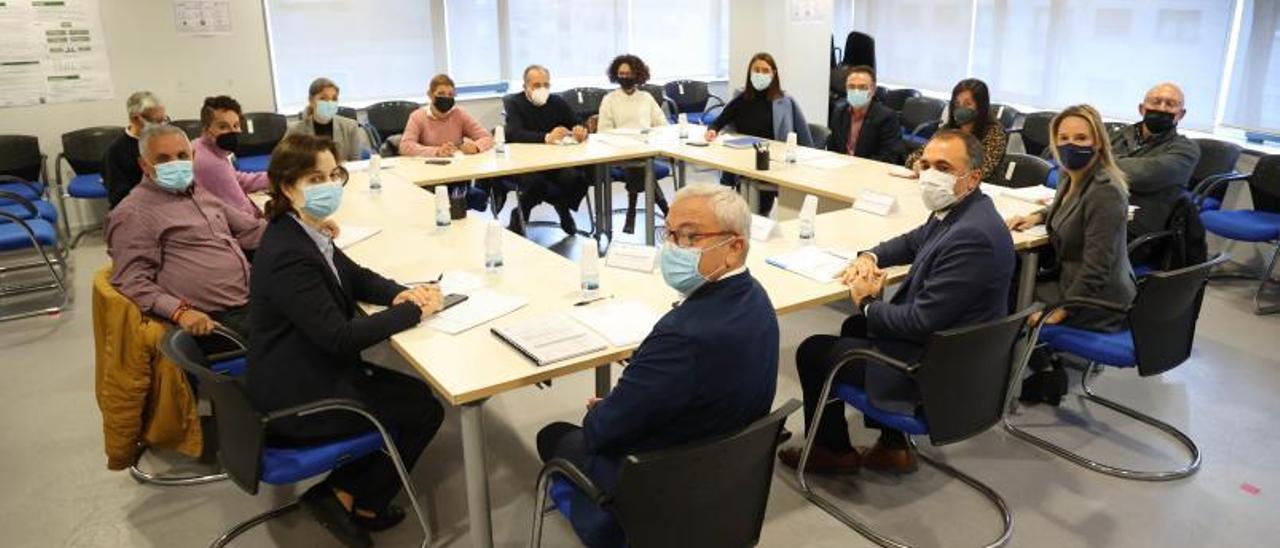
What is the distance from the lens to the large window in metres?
7.55

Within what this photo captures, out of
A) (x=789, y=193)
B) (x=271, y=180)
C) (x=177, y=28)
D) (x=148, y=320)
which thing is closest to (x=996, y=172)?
(x=789, y=193)

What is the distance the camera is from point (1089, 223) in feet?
11.1

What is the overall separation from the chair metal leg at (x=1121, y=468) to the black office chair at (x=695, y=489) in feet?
6.02

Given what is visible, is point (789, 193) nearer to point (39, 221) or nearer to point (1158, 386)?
point (1158, 386)

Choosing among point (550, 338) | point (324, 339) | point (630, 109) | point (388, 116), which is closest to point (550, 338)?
point (550, 338)

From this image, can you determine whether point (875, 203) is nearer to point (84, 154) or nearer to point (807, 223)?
point (807, 223)

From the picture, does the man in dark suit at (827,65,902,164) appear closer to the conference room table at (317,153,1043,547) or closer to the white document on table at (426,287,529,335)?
the conference room table at (317,153,1043,547)

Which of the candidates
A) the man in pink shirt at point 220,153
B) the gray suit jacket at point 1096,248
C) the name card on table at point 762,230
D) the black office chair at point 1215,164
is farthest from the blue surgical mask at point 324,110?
the black office chair at point 1215,164

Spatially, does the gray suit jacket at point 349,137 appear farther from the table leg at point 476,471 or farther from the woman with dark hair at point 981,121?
the table leg at point 476,471

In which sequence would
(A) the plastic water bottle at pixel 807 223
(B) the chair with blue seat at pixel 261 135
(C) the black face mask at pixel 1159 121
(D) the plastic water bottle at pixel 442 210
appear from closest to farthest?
(A) the plastic water bottle at pixel 807 223
(D) the plastic water bottle at pixel 442 210
(C) the black face mask at pixel 1159 121
(B) the chair with blue seat at pixel 261 135

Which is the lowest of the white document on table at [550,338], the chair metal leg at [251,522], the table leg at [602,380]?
the chair metal leg at [251,522]

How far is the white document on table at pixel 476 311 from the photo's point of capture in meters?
2.75

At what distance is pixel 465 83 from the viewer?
840 centimetres

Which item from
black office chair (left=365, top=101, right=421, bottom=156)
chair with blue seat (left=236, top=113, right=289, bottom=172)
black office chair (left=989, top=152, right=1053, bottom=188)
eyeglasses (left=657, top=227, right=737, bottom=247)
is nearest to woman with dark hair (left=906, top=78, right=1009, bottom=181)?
black office chair (left=989, top=152, right=1053, bottom=188)
